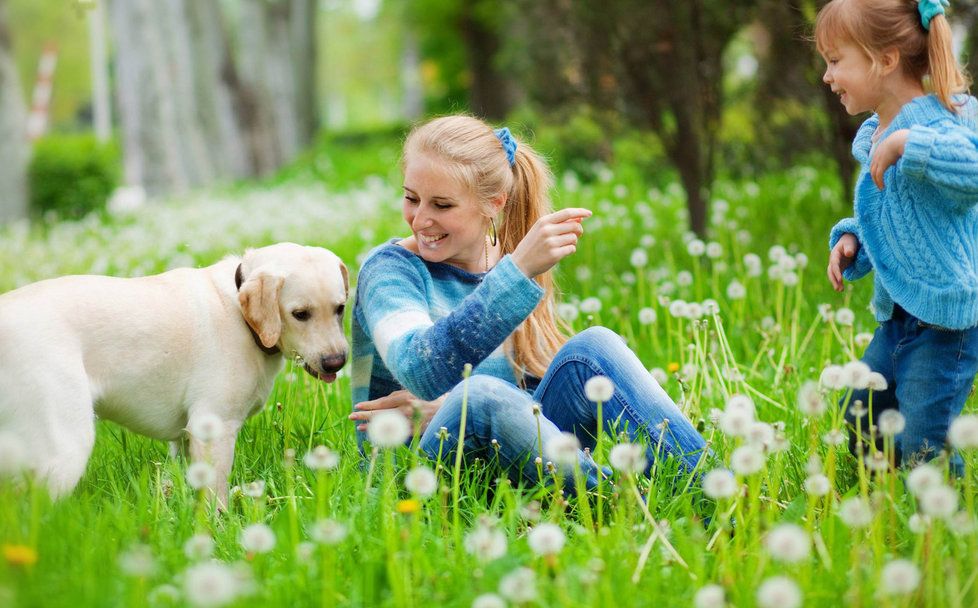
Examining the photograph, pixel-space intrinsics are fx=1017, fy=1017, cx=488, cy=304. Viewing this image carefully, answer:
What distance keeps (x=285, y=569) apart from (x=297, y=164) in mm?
19961

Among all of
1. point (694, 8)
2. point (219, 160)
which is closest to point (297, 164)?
point (219, 160)

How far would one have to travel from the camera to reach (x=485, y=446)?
3.28 m

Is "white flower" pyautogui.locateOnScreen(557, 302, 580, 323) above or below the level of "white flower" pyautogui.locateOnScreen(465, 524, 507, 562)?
below

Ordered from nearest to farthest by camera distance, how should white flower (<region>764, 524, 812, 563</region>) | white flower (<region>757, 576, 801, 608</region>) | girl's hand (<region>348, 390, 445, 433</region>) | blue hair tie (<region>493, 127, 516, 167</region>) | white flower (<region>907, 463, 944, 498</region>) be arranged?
white flower (<region>757, 576, 801, 608</region>) < white flower (<region>764, 524, 812, 563</region>) < white flower (<region>907, 463, 944, 498</region>) < girl's hand (<region>348, 390, 445, 433</region>) < blue hair tie (<region>493, 127, 516, 167</region>)

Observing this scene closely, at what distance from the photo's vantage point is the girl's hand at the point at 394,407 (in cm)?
343

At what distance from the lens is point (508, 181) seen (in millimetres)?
3555

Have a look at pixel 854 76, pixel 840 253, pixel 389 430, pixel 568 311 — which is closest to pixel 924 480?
pixel 389 430

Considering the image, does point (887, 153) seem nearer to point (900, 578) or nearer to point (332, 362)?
point (900, 578)

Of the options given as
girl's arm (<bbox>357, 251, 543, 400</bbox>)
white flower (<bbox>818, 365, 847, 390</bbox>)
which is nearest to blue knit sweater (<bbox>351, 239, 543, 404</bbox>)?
girl's arm (<bbox>357, 251, 543, 400</bbox>)

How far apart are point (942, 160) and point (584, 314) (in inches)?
114

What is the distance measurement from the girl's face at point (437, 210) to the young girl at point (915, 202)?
1.22 m

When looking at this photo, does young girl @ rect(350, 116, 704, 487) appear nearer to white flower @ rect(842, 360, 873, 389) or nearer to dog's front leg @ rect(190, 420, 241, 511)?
dog's front leg @ rect(190, 420, 241, 511)

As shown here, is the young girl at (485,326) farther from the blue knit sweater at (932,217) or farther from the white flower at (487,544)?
the blue knit sweater at (932,217)

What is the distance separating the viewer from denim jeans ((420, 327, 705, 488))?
3.17 metres
